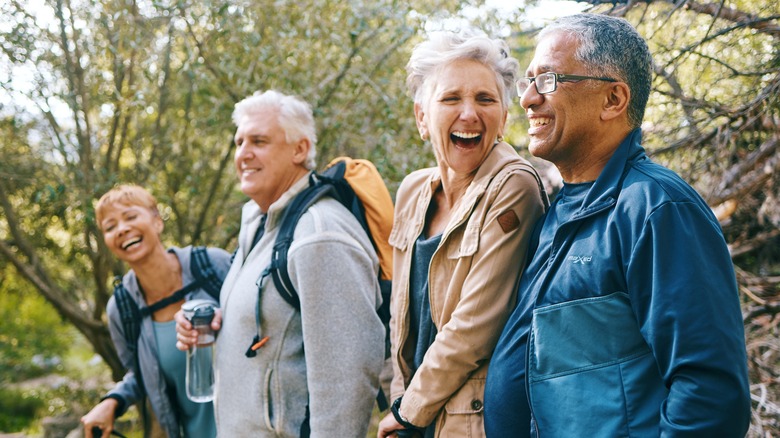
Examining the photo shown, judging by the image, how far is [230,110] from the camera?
180 inches

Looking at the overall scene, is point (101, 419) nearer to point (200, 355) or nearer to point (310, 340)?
point (200, 355)

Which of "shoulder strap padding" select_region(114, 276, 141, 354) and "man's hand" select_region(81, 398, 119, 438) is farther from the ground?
"shoulder strap padding" select_region(114, 276, 141, 354)

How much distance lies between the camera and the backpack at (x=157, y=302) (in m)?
3.05


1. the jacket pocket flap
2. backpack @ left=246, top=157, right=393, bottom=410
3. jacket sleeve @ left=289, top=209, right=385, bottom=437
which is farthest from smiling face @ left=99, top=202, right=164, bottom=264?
the jacket pocket flap

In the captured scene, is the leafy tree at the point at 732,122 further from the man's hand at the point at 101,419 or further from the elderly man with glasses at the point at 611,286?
the man's hand at the point at 101,419

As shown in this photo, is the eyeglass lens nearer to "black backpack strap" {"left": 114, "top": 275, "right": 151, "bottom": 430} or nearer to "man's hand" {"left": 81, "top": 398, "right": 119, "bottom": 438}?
"black backpack strap" {"left": 114, "top": 275, "right": 151, "bottom": 430}

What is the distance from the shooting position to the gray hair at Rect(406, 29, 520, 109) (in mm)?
2061

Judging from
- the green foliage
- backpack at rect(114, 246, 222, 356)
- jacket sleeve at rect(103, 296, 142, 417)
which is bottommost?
the green foliage

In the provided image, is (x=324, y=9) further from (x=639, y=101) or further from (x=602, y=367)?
(x=602, y=367)

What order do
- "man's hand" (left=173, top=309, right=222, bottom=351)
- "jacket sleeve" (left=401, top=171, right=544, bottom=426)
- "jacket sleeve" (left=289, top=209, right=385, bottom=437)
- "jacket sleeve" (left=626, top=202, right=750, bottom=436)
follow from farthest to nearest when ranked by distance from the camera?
1. "man's hand" (left=173, top=309, right=222, bottom=351)
2. "jacket sleeve" (left=289, top=209, right=385, bottom=437)
3. "jacket sleeve" (left=401, top=171, right=544, bottom=426)
4. "jacket sleeve" (left=626, top=202, right=750, bottom=436)

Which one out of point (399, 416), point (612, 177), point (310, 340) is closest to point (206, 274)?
point (310, 340)

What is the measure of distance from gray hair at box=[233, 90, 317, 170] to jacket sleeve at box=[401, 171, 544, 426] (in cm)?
105

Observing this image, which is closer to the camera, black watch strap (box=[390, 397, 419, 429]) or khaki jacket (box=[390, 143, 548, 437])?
khaki jacket (box=[390, 143, 548, 437])

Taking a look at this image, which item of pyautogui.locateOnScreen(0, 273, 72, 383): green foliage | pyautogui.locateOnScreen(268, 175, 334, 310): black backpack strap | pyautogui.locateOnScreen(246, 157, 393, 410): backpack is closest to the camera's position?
pyautogui.locateOnScreen(268, 175, 334, 310): black backpack strap
